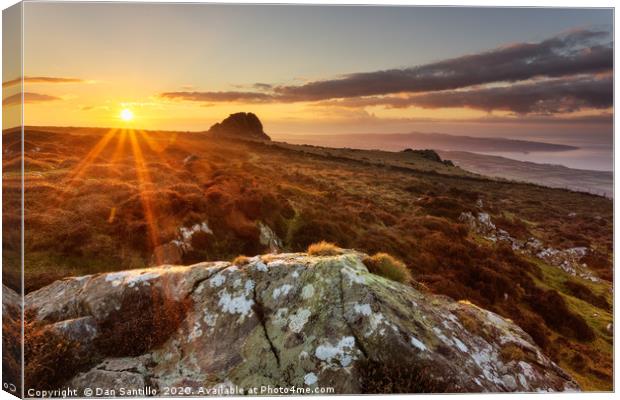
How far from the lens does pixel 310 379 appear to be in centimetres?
841

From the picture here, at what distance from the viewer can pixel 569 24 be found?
37.3ft

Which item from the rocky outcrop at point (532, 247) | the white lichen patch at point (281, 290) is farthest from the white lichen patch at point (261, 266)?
the rocky outcrop at point (532, 247)

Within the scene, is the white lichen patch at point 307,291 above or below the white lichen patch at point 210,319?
above

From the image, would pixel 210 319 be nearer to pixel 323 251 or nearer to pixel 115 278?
pixel 115 278

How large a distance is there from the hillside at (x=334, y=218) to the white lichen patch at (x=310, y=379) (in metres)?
5.01

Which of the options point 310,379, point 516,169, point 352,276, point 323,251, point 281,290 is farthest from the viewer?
point 516,169

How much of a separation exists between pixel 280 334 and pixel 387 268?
8.85 feet

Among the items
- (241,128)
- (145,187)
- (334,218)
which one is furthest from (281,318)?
(145,187)

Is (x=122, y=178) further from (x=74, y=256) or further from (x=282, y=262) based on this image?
(x=282, y=262)

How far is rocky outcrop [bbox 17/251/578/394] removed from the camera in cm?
827

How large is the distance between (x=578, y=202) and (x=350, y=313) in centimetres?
878

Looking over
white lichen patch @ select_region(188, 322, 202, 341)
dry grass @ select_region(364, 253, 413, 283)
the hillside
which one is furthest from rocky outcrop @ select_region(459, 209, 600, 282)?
white lichen patch @ select_region(188, 322, 202, 341)

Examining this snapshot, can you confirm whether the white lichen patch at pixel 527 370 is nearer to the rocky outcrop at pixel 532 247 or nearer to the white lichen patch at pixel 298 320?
the white lichen patch at pixel 298 320

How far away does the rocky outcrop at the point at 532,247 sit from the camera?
1411 centimetres
